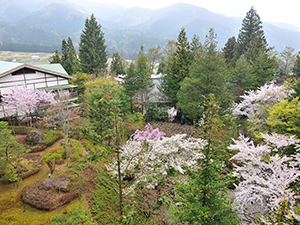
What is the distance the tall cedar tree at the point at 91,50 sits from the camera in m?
34.7

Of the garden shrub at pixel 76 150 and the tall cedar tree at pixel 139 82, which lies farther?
the tall cedar tree at pixel 139 82

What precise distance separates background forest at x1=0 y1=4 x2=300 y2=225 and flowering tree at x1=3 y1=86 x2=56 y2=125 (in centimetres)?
12

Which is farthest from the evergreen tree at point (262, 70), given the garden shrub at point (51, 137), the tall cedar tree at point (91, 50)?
the tall cedar tree at point (91, 50)

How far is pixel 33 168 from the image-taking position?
11.1 metres

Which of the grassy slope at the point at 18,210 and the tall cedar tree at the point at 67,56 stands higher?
the tall cedar tree at the point at 67,56

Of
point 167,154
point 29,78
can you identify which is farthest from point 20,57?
point 167,154

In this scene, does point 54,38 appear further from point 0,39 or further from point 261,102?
point 261,102

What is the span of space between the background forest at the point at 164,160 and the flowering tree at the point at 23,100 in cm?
12

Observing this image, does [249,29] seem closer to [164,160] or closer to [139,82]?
[139,82]

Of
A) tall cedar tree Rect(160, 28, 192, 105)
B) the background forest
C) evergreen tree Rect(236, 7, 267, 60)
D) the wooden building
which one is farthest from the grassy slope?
evergreen tree Rect(236, 7, 267, 60)

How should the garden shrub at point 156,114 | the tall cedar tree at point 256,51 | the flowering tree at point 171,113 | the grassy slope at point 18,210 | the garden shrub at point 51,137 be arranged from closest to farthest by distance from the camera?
the grassy slope at point 18,210
the garden shrub at point 51,137
the flowering tree at point 171,113
the garden shrub at point 156,114
the tall cedar tree at point 256,51

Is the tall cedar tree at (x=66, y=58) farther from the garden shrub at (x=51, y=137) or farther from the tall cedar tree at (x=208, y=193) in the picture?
the tall cedar tree at (x=208, y=193)

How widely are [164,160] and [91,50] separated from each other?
3115 cm

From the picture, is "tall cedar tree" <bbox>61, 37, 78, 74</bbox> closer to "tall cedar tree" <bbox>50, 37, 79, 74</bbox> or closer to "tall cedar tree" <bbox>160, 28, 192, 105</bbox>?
"tall cedar tree" <bbox>50, 37, 79, 74</bbox>
